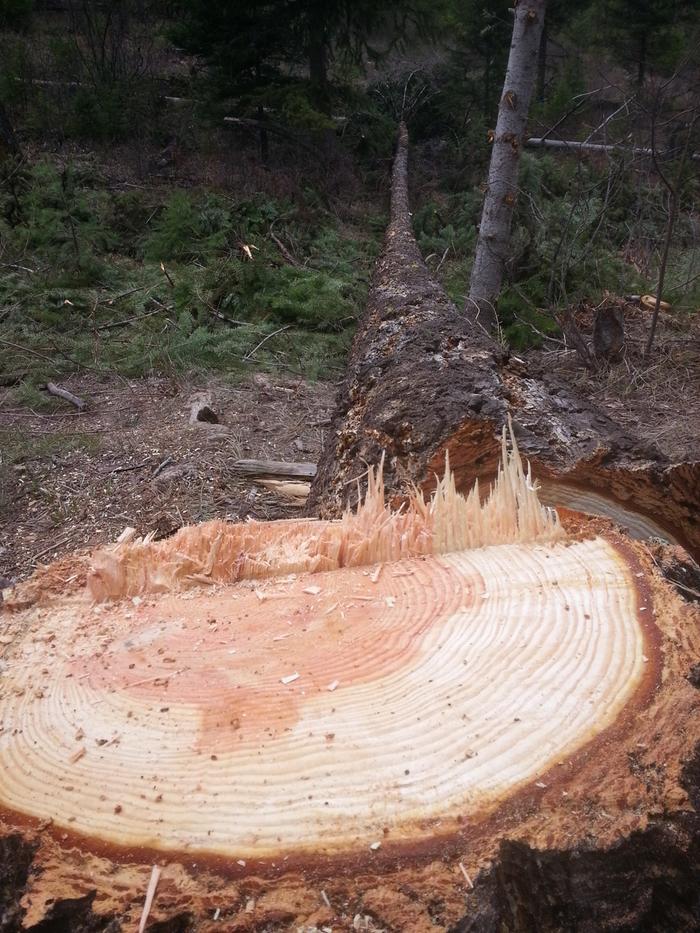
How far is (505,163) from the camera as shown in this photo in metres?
6.17

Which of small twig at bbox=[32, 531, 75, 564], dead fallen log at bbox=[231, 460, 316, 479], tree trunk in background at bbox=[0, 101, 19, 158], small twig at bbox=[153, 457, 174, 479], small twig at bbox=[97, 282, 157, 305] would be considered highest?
tree trunk in background at bbox=[0, 101, 19, 158]

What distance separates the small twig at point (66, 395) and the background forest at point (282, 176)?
0.35m

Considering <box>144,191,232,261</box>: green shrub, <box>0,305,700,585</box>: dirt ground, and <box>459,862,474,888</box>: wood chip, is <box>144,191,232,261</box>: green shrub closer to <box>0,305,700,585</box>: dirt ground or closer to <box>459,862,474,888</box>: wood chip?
<box>0,305,700,585</box>: dirt ground

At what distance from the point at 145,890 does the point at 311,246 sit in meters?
8.50

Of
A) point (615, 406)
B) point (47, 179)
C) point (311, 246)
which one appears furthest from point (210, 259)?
point (615, 406)

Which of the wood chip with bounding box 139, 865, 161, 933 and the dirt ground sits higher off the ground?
the wood chip with bounding box 139, 865, 161, 933

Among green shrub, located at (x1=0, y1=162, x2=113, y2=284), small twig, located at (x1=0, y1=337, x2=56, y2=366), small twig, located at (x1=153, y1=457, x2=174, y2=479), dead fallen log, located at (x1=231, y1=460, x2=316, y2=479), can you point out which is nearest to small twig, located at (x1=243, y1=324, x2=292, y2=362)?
small twig, located at (x1=0, y1=337, x2=56, y2=366)

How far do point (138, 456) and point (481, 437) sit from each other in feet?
9.29

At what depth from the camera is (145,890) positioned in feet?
2.77

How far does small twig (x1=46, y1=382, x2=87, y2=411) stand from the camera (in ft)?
16.9

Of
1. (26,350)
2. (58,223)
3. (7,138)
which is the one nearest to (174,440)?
(26,350)

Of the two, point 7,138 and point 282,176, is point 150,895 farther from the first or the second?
point 7,138

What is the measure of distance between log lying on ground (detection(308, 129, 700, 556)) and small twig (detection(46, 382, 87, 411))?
3.01m

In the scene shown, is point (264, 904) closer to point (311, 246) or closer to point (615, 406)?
Result: point (615, 406)
